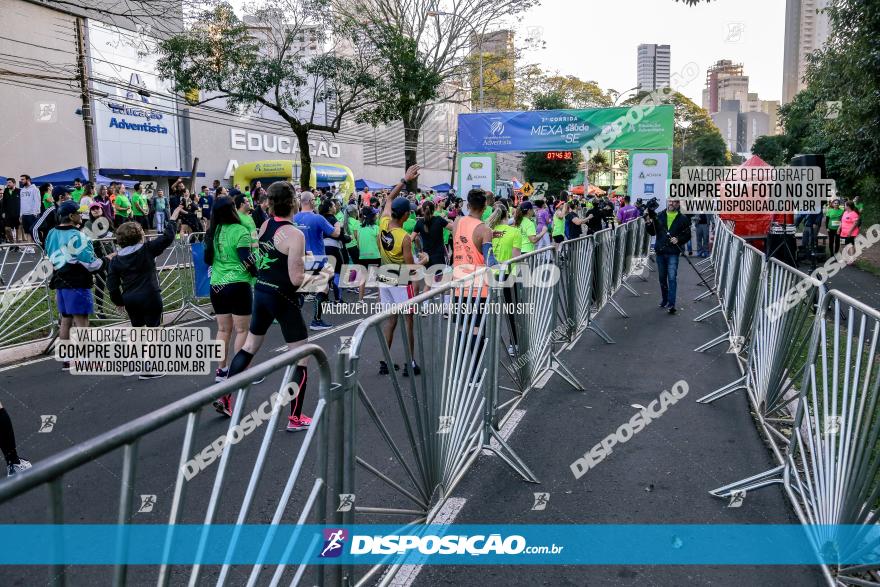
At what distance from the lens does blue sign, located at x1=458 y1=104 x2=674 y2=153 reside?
80.9 feet

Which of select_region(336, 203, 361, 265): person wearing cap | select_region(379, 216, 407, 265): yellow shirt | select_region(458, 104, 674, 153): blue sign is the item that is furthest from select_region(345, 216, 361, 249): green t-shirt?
select_region(458, 104, 674, 153): blue sign

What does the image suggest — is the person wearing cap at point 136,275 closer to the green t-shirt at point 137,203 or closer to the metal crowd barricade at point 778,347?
the metal crowd barricade at point 778,347

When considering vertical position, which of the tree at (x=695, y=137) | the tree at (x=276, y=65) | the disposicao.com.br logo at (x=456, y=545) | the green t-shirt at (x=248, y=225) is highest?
the tree at (x=695, y=137)

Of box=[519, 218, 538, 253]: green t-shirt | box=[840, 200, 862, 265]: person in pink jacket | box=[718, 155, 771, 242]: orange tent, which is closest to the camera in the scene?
box=[519, 218, 538, 253]: green t-shirt

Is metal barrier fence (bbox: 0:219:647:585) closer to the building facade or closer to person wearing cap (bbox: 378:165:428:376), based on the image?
person wearing cap (bbox: 378:165:428:376)

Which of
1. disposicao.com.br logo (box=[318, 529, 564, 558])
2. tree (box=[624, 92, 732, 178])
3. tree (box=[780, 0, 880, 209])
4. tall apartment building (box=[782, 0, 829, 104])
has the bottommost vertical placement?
disposicao.com.br logo (box=[318, 529, 564, 558])

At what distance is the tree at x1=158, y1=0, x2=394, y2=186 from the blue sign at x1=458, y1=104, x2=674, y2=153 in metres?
4.73

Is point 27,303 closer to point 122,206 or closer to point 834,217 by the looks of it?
point 122,206

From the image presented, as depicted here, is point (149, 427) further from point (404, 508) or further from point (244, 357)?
point (244, 357)

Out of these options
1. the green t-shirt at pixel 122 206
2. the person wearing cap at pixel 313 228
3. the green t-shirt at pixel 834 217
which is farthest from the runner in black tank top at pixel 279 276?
the green t-shirt at pixel 834 217

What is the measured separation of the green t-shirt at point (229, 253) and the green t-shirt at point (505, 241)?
3279 millimetres

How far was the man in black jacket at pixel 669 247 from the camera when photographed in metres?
11.8

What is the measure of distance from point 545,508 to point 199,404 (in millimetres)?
3023

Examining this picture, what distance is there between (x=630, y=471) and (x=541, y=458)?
26.7 inches
